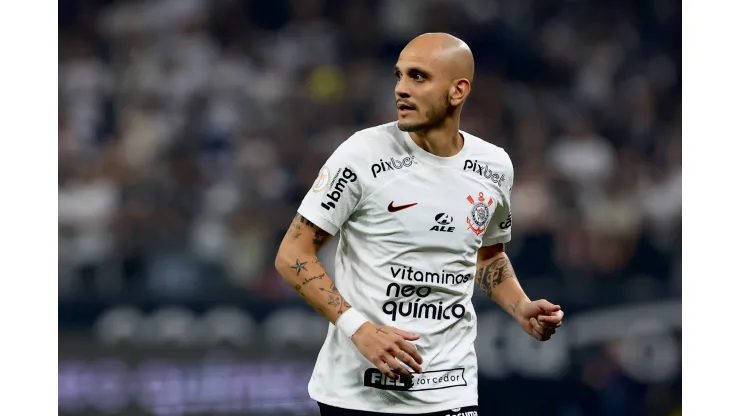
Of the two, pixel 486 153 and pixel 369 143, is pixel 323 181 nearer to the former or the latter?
pixel 369 143

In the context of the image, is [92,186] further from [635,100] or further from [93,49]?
[635,100]

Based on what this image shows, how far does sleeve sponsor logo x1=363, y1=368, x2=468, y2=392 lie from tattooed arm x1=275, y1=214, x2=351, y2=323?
12.0 inches

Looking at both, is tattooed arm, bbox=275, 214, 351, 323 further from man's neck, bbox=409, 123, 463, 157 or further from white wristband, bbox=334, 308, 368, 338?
man's neck, bbox=409, 123, 463, 157

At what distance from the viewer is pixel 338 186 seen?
3.86m

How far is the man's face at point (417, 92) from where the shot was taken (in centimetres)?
389

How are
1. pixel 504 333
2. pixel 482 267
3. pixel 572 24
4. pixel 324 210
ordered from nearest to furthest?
pixel 324 210
pixel 482 267
pixel 504 333
pixel 572 24

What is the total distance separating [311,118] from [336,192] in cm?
412

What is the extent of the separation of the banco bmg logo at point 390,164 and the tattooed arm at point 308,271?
0.33 m

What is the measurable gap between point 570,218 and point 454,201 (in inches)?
152

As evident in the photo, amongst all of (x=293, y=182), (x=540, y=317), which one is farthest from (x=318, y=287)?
(x=293, y=182)

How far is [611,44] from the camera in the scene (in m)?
8.27

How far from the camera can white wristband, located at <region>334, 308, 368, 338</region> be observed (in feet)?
12.0

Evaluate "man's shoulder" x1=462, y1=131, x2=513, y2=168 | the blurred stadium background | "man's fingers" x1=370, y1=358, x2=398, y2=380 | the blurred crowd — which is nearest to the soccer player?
"man's shoulder" x1=462, y1=131, x2=513, y2=168

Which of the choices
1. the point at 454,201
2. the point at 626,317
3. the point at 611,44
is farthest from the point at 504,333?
the point at 454,201
